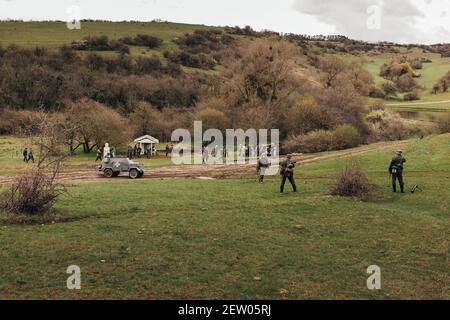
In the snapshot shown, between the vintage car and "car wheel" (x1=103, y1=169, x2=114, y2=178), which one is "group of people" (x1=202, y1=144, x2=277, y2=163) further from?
"car wheel" (x1=103, y1=169, x2=114, y2=178)

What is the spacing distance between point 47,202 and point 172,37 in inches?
4936

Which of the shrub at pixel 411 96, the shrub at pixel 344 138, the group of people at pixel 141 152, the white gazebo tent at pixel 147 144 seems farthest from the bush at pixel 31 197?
the shrub at pixel 411 96

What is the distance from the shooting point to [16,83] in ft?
290

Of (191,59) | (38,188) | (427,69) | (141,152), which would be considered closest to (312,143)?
(141,152)

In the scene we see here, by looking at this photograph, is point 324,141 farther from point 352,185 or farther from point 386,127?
point 352,185

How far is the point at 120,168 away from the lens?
3247 cm

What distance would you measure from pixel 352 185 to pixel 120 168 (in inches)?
636

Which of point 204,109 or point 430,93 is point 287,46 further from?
point 430,93

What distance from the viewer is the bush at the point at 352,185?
77.9ft

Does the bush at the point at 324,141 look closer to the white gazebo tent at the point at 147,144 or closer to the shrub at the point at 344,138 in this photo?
the shrub at the point at 344,138

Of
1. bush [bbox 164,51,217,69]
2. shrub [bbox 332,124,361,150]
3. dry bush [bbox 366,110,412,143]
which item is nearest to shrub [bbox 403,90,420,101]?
dry bush [bbox 366,110,412,143]

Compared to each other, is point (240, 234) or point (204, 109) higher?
point (204, 109)

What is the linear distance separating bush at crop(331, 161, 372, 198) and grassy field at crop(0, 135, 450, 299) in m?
0.90

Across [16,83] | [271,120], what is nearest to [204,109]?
[271,120]
